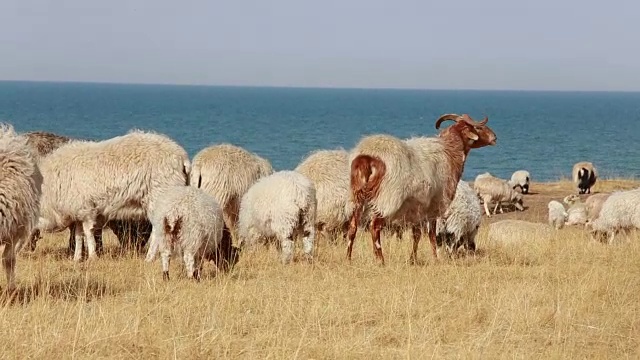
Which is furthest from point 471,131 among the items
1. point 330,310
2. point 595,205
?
point 595,205

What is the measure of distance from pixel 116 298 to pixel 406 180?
12.6 feet

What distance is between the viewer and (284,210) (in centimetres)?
1109

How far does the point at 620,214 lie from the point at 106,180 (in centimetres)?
799

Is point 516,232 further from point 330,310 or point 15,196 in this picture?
point 15,196

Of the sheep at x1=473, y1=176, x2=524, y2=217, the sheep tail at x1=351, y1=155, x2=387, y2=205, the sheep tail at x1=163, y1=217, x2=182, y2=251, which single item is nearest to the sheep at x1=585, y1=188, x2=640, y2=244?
the sheep tail at x1=351, y1=155, x2=387, y2=205

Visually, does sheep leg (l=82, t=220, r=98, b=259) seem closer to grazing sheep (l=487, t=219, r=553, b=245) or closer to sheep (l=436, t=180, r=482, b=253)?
sheep (l=436, t=180, r=482, b=253)

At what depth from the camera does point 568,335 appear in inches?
294

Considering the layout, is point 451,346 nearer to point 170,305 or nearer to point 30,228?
point 170,305

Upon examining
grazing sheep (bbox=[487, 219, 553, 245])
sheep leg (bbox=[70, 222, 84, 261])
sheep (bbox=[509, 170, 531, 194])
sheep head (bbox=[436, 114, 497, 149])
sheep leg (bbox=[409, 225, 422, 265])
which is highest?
sheep head (bbox=[436, 114, 497, 149])

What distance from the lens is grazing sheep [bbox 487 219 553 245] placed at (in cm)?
1559

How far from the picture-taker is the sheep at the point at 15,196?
828 cm

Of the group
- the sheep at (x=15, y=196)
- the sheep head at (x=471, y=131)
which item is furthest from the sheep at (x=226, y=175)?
the sheep at (x=15, y=196)

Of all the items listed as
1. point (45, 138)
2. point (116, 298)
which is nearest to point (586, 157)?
point (45, 138)

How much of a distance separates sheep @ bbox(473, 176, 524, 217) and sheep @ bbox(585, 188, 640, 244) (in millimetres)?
10688
